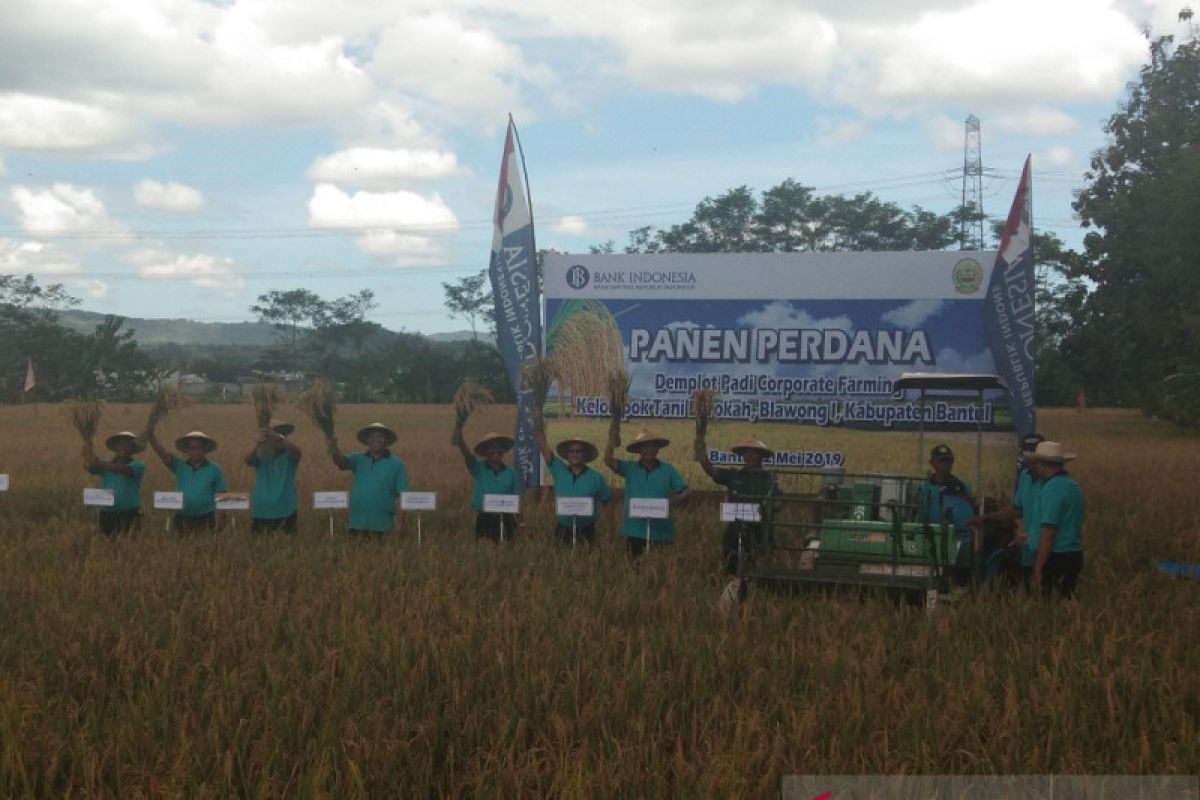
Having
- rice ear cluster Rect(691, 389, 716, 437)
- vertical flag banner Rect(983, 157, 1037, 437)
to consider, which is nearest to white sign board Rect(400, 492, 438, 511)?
rice ear cluster Rect(691, 389, 716, 437)

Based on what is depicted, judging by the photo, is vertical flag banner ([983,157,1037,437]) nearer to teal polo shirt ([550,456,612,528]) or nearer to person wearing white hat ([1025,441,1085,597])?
teal polo shirt ([550,456,612,528])

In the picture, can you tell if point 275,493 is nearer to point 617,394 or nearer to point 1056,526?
point 617,394

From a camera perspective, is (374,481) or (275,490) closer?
(374,481)

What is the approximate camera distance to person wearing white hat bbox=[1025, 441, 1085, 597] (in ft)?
29.0

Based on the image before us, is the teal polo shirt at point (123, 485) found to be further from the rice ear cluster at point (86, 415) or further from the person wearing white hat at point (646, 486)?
the person wearing white hat at point (646, 486)

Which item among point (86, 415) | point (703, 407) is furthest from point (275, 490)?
point (703, 407)

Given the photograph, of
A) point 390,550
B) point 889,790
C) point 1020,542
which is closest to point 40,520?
point 390,550

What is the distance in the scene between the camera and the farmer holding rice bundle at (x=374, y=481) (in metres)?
12.0

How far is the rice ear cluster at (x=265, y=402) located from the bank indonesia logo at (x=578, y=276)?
18.3 ft

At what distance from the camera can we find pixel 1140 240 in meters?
37.2

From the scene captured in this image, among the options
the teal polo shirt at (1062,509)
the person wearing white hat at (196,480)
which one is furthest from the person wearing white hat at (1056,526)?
the person wearing white hat at (196,480)

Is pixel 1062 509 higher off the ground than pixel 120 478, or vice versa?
pixel 1062 509

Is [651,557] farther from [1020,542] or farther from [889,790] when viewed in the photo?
[889,790]

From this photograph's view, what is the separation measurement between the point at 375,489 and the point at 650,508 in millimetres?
2904
